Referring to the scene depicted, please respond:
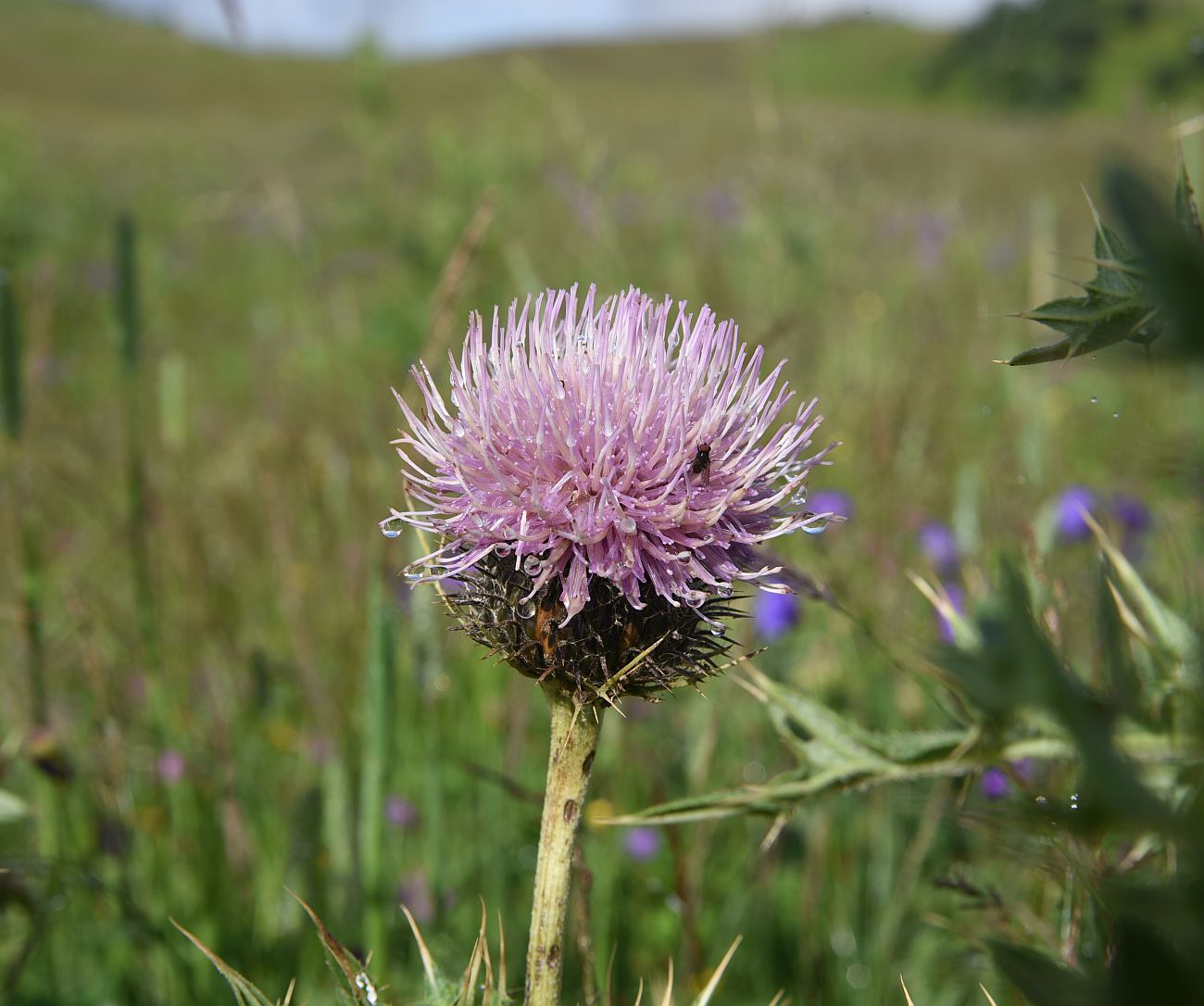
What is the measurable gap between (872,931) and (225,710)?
6.42ft

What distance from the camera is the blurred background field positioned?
6.93 feet

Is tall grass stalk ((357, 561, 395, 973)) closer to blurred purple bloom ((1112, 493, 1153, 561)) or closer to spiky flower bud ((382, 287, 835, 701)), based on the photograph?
spiky flower bud ((382, 287, 835, 701))

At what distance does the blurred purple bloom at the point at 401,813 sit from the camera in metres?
2.83

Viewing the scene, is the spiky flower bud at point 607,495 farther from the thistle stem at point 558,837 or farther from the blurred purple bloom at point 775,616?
the blurred purple bloom at point 775,616

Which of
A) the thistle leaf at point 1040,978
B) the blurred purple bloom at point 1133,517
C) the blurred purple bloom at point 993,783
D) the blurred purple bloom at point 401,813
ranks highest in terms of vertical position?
the blurred purple bloom at point 1133,517

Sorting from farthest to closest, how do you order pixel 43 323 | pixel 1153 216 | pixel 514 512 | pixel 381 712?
pixel 43 323 < pixel 381 712 < pixel 514 512 < pixel 1153 216

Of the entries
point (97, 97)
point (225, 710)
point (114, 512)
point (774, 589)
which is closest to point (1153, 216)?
point (774, 589)

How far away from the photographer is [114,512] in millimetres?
4184

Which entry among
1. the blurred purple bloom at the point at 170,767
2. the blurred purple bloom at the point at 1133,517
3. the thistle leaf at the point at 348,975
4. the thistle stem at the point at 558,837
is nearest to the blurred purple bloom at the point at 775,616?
the blurred purple bloom at the point at 1133,517

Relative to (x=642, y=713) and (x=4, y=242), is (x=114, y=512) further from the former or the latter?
(x=4, y=242)

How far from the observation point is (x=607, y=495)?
1194 mm

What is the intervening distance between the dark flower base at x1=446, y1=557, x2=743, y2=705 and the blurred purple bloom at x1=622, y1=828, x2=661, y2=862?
75.9 inches

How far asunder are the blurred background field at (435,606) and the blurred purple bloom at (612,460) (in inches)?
10.0

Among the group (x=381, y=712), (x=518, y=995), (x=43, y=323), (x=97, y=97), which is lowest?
(x=518, y=995)
